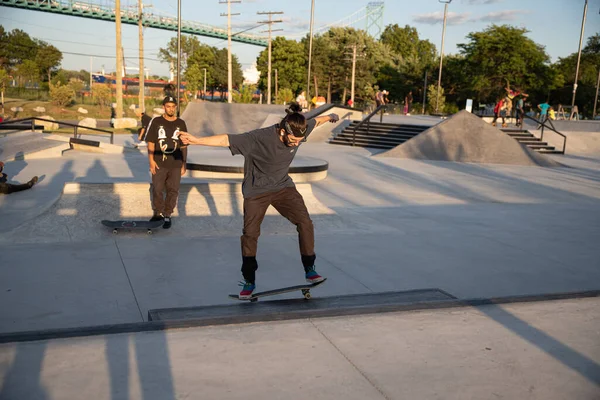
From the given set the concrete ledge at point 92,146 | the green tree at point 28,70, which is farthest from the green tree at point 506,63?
the green tree at point 28,70

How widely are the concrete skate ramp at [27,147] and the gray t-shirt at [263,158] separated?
13.3 meters

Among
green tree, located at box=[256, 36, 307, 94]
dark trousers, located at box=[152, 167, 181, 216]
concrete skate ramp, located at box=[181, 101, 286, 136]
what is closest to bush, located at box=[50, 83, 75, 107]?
concrete skate ramp, located at box=[181, 101, 286, 136]

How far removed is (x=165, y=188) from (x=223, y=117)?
21417 mm

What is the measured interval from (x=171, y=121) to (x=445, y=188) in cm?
855

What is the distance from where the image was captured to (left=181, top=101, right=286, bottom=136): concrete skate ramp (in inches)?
1107

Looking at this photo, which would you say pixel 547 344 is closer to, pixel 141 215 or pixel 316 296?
pixel 316 296

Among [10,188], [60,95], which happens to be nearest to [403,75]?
[60,95]

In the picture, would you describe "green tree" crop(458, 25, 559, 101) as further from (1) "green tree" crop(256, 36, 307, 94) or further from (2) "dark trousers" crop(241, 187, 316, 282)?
(2) "dark trousers" crop(241, 187, 316, 282)

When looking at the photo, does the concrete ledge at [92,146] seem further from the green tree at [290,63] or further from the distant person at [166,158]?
the green tree at [290,63]

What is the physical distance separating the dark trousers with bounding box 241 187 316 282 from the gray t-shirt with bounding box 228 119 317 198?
0.07 metres

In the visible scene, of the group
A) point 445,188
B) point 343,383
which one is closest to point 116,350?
point 343,383

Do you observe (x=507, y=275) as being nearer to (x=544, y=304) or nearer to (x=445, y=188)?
(x=544, y=304)

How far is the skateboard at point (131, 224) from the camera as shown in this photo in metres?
7.38

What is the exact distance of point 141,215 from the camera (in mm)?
8242
